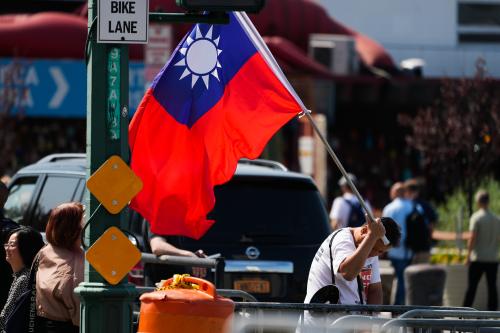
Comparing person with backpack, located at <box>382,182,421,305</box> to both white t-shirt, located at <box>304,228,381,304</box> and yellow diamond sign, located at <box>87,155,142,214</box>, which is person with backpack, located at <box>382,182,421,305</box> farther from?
yellow diamond sign, located at <box>87,155,142,214</box>

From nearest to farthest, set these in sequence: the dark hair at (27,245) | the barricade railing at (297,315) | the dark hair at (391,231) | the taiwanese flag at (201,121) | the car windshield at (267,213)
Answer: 1. the barricade railing at (297,315)
2. the dark hair at (391,231)
3. the dark hair at (27,245)
4. the taiwanese flag at (201,121)
5. the car windshield at (267,213)

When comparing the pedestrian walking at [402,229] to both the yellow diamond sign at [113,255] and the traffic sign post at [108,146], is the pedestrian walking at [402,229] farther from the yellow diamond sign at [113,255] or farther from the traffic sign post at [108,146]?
the yellow diamond sign at [113,255]

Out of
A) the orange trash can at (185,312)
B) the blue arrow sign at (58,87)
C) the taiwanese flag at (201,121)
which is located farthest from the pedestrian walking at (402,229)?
the blue arrow sign at (58,87)

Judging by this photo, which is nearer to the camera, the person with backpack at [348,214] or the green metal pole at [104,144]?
the green metal pole at [104,144]

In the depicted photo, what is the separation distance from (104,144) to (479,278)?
10596 mm

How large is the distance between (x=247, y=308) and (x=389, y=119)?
27.1 metres

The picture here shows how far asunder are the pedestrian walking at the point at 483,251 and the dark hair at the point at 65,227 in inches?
395

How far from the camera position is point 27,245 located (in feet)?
31.0

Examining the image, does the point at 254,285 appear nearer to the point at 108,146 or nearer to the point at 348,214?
the point at 108,146

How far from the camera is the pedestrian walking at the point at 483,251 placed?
18125 millimetres

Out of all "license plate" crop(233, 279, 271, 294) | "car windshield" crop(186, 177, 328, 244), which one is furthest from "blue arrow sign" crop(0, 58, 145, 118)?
"license plate" crop(233, 279, 271, 294)

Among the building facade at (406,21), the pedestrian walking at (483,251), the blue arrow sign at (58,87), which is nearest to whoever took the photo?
the pedestrian walking at (483,251)

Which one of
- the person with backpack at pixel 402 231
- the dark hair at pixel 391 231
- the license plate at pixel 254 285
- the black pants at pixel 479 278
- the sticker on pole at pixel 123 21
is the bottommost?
the black pants at pixel 479 278

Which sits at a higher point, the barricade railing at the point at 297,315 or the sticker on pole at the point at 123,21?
the sticker on pole at the point at 123,21
